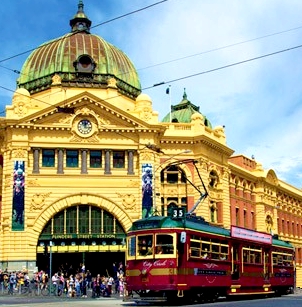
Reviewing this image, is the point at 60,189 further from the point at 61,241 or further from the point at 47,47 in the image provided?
the point at 47,47

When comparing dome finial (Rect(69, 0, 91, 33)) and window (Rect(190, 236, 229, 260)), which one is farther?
dome finial (Rect(69, 0, 91, 33))

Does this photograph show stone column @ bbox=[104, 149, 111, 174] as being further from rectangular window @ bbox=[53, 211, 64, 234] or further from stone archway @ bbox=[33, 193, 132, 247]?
rectangular window @ bbox=[53, 211, 64, 234]

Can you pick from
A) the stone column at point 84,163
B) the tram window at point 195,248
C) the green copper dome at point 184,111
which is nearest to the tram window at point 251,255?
the tram window at point 195,248

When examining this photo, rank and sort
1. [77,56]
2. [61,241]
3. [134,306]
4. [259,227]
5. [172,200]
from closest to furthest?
[134,306] → [61,241] → [172,200] → [77,56] → [259,227]

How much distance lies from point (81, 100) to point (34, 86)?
31.3 feet

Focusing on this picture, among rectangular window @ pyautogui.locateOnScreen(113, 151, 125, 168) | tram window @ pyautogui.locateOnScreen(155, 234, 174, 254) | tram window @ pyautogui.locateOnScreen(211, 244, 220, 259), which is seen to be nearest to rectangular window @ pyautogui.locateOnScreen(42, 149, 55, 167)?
rectangular window @ pyautogui.locateOnScreen(113, 151, 125, 168)

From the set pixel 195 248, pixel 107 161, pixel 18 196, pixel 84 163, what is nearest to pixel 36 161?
pixel 18 196

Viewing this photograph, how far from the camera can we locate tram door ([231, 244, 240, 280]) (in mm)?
31608

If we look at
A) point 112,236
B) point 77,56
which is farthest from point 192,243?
point 77,56

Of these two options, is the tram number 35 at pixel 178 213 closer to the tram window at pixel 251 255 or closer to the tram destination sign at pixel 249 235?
the tram destination sign at pixel 249 235

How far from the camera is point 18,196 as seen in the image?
1901 inches

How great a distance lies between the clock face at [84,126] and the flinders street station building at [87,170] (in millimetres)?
86

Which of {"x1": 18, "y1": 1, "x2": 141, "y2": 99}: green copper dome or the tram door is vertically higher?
{"x1": 18, "y1": 1, "x2": 141, "y2": 99}: green copper dome

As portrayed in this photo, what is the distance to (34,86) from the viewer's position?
58.2 metres
